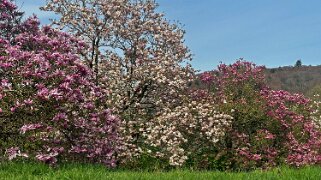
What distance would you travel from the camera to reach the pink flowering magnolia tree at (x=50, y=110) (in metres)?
11.8

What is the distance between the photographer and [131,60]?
62.3ft

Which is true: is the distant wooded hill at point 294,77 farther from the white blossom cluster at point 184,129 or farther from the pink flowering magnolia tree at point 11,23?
the pink flowering magnolia tree at point 11,23

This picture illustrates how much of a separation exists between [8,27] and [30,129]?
530 cm

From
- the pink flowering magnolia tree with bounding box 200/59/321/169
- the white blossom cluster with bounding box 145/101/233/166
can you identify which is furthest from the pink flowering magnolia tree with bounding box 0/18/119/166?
the pink flowering magnolia tree with bounding box 200/59/321/169

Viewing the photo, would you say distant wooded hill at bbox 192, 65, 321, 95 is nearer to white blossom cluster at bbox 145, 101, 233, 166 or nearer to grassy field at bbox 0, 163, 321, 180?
white blossom cluster at bbox 145, 101, 233, 166

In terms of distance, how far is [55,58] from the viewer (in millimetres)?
12820

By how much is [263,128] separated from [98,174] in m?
11.8

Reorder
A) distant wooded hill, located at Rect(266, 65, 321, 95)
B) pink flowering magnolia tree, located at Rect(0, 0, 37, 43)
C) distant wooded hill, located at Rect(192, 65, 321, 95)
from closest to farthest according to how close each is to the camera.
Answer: pink flowering magnolia tree, located at Rect(0, 0, 37, 43) → distant wooded hill, located at Rect(192, 65, 321, 95) → distant wooded hill, located at Rect(266, 65, 321, 95)

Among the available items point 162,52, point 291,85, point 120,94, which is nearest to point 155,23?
point 162,52

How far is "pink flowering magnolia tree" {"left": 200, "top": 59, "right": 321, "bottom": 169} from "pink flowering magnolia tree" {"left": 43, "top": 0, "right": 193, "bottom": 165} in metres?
2.52

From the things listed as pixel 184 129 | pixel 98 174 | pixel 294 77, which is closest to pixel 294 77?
pixel 294 77

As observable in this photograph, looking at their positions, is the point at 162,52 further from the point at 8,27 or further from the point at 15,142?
the point at 15,142

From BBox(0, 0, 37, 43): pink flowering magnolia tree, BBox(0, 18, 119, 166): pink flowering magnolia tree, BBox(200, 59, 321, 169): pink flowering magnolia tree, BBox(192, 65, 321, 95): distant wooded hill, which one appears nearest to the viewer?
BBox(0, 18, 119, 166): pink flowering magnolia tree

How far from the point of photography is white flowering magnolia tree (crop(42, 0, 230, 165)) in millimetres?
17875
